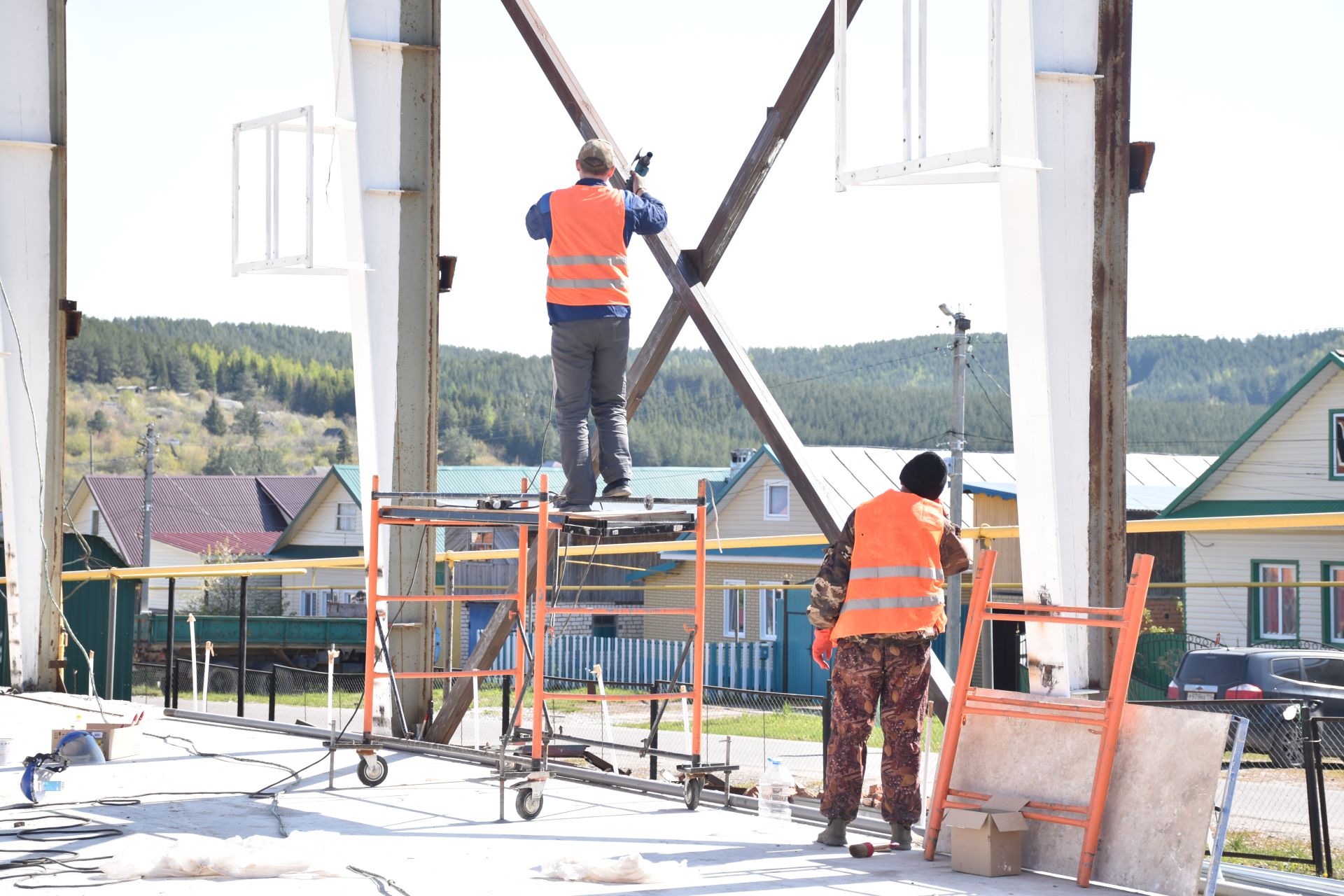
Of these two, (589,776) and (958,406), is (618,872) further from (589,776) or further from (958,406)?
(958,406)

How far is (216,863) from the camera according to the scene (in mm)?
5270

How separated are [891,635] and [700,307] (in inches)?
118

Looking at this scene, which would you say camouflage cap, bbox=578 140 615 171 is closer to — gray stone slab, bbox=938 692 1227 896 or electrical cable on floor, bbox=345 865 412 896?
gray stone slab, bbox=938 692 1227 896

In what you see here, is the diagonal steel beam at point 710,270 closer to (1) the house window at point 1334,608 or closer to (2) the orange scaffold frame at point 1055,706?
(2) the orange scaffold frame at point 1055,706

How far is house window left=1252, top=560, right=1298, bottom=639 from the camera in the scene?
95.0ft

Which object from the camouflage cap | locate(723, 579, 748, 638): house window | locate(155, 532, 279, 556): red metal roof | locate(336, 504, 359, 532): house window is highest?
the camouflage cap

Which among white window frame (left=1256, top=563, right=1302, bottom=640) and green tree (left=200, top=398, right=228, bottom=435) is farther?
green tree (left=200, top=398, right=228, bottom=435)

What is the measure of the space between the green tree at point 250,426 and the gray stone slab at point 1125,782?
14909cm

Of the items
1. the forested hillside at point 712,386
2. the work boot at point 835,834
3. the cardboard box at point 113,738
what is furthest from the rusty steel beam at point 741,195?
the forested hillside at point 712,386

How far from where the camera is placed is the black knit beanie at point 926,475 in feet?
20.3

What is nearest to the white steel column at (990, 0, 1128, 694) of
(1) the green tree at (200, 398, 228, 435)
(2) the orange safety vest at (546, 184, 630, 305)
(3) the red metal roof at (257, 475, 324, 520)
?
(2) the orange safety vest at (546, 184, 630, 305)

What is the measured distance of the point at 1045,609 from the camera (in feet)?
19.3

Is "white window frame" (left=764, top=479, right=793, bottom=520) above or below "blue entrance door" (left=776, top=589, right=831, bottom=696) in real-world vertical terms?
above

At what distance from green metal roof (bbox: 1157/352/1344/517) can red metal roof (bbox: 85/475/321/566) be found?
146 ft
